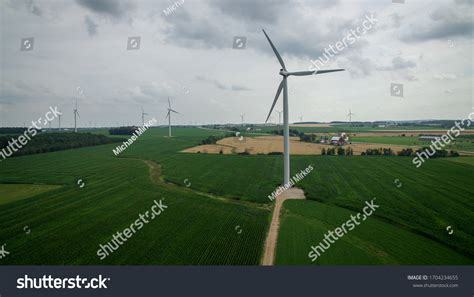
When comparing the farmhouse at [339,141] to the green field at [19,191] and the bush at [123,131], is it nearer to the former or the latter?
the green field at [19,191]

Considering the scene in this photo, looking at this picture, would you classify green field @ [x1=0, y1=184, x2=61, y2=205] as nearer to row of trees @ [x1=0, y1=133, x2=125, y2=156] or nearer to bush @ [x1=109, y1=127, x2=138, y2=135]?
row of trees @ [x1=0, y1=133, x2=125, y2=156]

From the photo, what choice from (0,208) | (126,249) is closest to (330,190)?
(126,249)

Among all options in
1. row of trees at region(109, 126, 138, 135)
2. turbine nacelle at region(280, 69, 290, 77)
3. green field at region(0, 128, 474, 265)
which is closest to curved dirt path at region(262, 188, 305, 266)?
green field at region(0, 128, 474, 265)

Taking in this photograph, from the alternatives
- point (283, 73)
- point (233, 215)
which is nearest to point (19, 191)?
point (233, 215)

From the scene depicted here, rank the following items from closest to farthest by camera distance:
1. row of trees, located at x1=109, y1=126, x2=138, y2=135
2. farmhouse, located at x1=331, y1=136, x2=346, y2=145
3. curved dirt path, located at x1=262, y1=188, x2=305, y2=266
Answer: curved dirt path, located at x1=262, y1=188, x2=305, y2=266 → farmhouse, located at x1=331, y1=136, x2=346, y2=145 → row of trees, located at x1=109, y1=126, x2=138, y2=135

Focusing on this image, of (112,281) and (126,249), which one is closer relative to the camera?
(112,281)

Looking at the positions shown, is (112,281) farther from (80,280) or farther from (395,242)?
(395,242)

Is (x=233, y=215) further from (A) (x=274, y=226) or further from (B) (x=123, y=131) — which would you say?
(B) (x=123, y=131)
